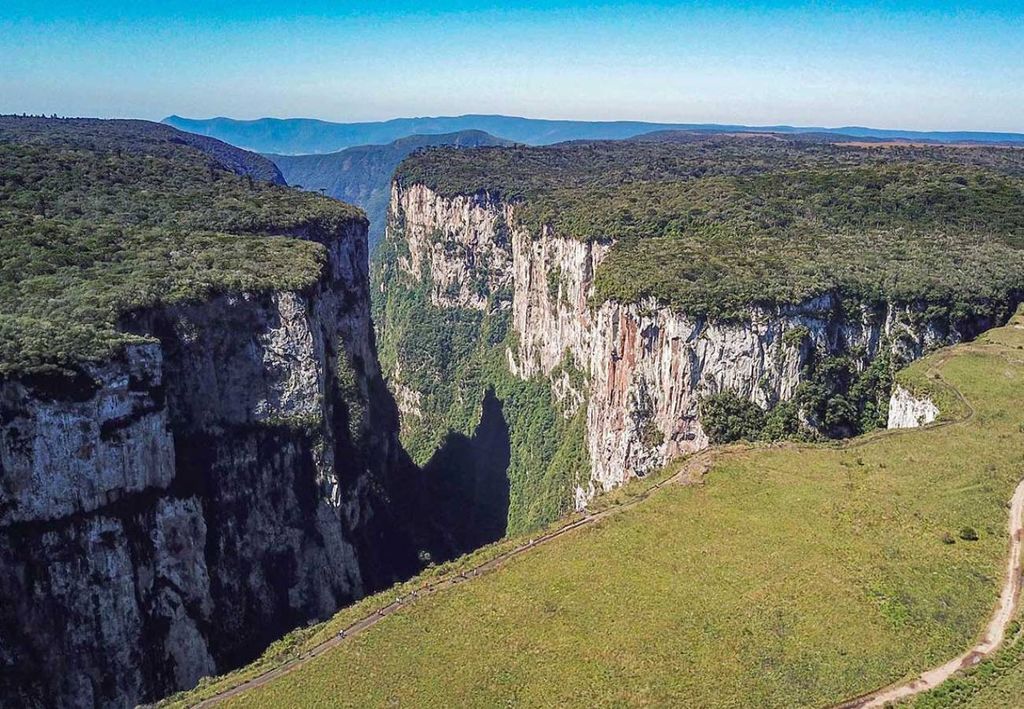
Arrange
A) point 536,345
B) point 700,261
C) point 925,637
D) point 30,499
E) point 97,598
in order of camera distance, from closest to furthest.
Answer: point 925,637 < point 30,499 < point 97,598 < point 700,261 < point 536,345

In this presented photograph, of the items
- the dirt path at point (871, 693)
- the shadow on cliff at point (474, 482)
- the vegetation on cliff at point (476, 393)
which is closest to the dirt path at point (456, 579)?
the dirt path at point (871, 693)

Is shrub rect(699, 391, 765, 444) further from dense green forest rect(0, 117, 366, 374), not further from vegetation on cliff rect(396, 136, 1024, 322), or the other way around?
dense green forest rect(0, 117, 366, 374)

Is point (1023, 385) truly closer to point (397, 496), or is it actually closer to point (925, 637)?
point (925, 637)

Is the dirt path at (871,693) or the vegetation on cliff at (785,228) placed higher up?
the vegetation on cliff at (785,228)

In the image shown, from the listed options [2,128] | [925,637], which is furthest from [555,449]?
[2,128]

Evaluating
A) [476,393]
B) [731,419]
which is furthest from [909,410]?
[476,393]

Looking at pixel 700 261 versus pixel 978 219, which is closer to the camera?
pixel 700 261

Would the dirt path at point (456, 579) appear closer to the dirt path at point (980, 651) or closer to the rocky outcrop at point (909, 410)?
the rocky outcrop at point (909, 410)
